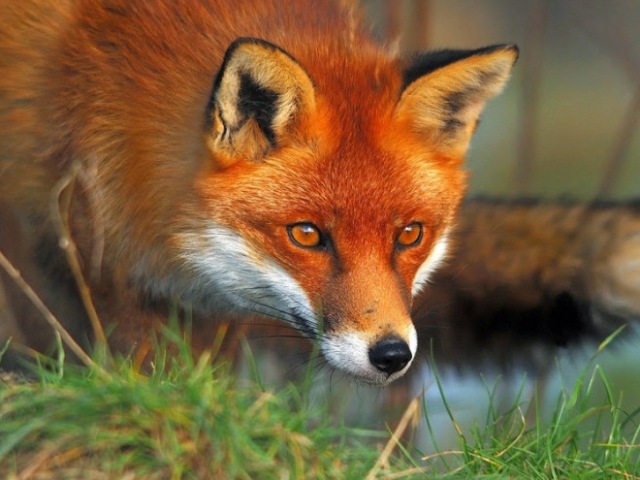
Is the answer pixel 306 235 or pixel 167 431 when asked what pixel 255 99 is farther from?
pixel 167 431

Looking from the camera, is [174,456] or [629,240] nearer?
[174,456]

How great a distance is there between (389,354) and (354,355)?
143 millimetres

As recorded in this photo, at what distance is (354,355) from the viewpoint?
3.67 metres

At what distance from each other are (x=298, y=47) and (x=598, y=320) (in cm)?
223

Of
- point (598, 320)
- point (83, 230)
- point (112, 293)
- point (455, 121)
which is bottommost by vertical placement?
point (598, 320)

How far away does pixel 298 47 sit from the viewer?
14.1 feet

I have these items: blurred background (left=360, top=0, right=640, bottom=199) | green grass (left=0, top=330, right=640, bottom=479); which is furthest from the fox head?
blurred background (left=360, top=0, right=640, bottom=199)

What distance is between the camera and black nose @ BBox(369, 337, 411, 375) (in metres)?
3.60

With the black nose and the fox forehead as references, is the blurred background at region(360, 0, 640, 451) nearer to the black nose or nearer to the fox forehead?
the fox forehead

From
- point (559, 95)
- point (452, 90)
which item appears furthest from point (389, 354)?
point (559, 95)

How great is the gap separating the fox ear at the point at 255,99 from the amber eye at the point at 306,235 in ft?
1.16

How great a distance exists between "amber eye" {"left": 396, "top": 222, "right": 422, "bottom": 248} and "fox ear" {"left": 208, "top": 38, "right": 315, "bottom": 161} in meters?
0.63

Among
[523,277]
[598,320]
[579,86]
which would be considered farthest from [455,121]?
[579,86]

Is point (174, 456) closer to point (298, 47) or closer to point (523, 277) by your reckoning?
point (298, 47)
